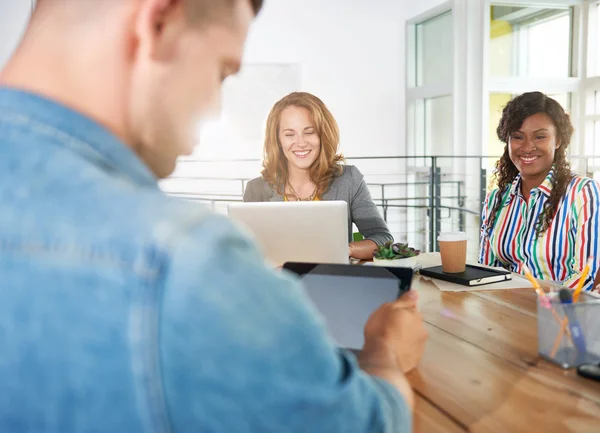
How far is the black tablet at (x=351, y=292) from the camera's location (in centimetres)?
90

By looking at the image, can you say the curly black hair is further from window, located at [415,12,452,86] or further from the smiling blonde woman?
window, located at [415,12,452,86]

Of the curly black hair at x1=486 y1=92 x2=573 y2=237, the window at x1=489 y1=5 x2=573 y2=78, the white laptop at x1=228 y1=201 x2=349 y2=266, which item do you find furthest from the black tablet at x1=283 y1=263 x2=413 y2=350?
the window at x1=489 y1=5 x2=573 y2=78

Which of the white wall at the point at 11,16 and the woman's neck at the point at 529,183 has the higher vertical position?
the white wall at the point at 11,16

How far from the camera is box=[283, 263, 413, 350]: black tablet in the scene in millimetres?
903

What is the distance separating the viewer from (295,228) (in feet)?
4.95

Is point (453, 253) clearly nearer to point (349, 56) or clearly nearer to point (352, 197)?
point (352, 197)

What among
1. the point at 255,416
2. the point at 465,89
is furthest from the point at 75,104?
the point at 465,89

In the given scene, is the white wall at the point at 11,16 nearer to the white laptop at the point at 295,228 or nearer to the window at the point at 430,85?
the window at the point at 430,85

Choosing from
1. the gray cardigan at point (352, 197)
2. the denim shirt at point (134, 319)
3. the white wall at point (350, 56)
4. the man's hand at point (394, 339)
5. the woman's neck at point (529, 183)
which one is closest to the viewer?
the denim shirt at point (134, 319)

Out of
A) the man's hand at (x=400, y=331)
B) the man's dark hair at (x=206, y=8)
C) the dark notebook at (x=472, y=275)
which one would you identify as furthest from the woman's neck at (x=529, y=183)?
the man's dark hair at (x=206, y=8)

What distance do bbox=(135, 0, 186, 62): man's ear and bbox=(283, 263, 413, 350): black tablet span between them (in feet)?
1.88

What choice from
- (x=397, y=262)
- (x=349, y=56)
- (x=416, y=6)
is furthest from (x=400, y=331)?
(x=416, y=6)

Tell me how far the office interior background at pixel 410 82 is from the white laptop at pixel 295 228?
Result: 4.15 metres

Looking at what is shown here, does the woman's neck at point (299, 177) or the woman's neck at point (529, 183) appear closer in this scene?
the woman's neck at point (529, 183)
